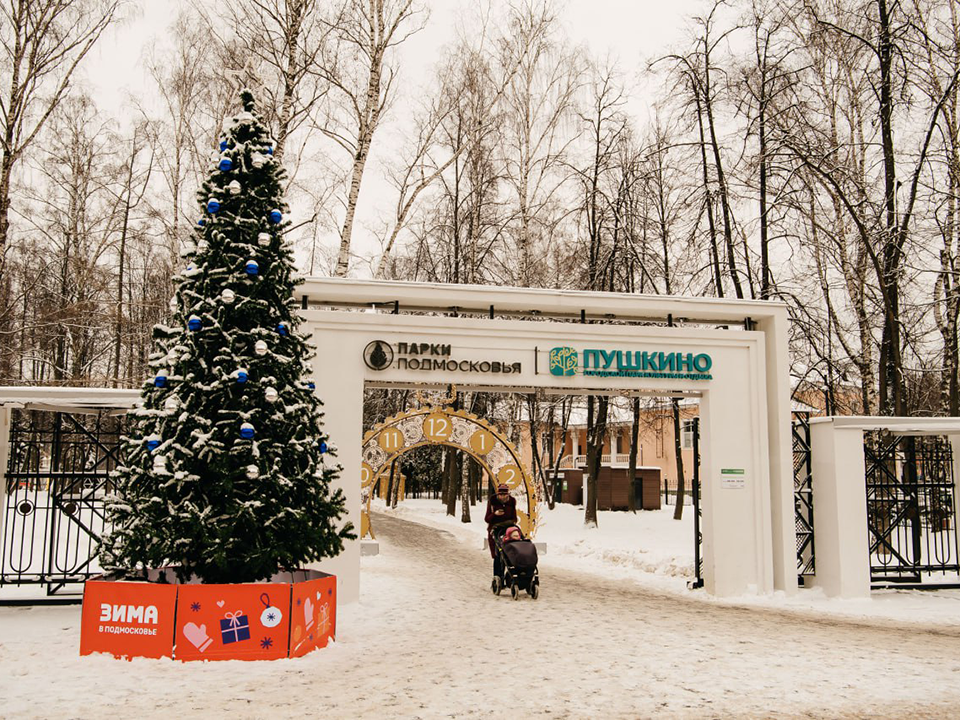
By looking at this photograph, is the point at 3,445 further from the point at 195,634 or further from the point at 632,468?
the point at 632,468

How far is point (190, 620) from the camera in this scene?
7672 mm

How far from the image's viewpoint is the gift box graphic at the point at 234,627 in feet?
25.3

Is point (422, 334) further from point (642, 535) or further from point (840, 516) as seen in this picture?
point (642, 535)

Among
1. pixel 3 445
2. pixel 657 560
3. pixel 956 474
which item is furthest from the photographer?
pixel 657 560

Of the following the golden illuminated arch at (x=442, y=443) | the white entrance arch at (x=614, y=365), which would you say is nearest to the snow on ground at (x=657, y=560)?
the white entrance arch at (x=614, y=365)

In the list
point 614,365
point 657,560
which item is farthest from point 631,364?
point 657,560

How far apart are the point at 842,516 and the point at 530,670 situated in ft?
22.4

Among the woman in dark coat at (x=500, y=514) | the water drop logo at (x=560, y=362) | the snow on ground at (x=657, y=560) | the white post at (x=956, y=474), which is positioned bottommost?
the snow on ground at (x=657, y=560)

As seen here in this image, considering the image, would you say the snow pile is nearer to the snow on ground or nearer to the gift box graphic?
the snow on ground

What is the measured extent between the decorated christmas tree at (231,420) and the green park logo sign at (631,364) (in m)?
4.67

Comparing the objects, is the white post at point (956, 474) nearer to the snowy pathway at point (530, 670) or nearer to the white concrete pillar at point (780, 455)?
the white concrete pillar at point (780, 455)

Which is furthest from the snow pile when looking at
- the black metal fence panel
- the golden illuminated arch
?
the black metal fence panel

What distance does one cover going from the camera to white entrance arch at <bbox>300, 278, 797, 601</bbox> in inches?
474

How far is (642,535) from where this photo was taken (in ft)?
69.1
